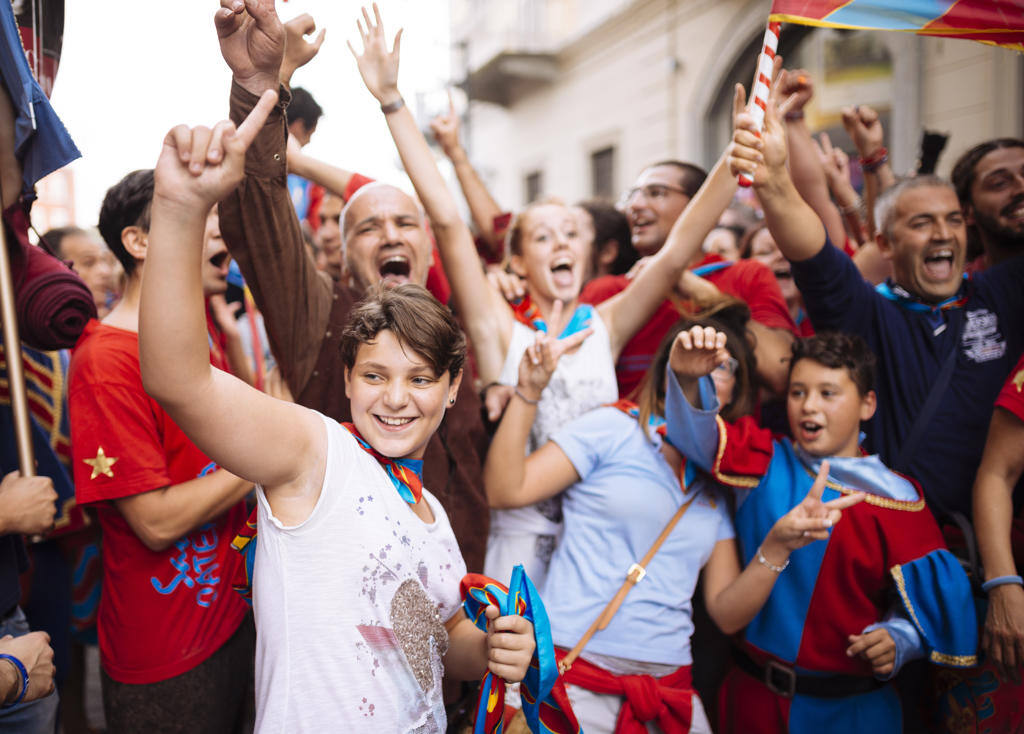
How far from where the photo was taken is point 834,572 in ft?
6.97

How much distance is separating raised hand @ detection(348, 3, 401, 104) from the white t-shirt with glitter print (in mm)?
1367

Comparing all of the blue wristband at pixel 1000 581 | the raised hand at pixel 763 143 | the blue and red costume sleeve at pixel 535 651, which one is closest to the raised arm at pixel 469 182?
the raised hand at pixel 763 143

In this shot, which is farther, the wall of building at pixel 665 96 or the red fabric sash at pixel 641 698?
the wall of building at pixel 665 96

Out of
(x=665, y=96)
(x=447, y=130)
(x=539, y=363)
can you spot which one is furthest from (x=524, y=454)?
(x=665, y=96)

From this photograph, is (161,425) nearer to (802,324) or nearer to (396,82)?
(396,82)

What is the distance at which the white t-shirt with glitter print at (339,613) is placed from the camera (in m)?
1.32

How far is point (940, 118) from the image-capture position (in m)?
6.47

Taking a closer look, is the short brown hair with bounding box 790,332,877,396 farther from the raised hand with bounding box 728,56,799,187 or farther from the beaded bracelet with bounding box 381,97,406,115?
the beaded bracelet with bounding box 381,97,406,115

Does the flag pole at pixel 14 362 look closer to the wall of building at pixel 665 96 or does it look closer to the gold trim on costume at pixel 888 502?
the gold trim on costume at pixel 888 502

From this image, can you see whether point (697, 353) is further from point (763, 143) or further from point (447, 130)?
point (447, 130)

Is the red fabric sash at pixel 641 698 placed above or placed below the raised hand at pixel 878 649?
below

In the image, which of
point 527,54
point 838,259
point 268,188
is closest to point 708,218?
point 838,259

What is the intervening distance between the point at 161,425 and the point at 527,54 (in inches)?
491

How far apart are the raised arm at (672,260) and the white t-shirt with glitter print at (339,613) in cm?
144
